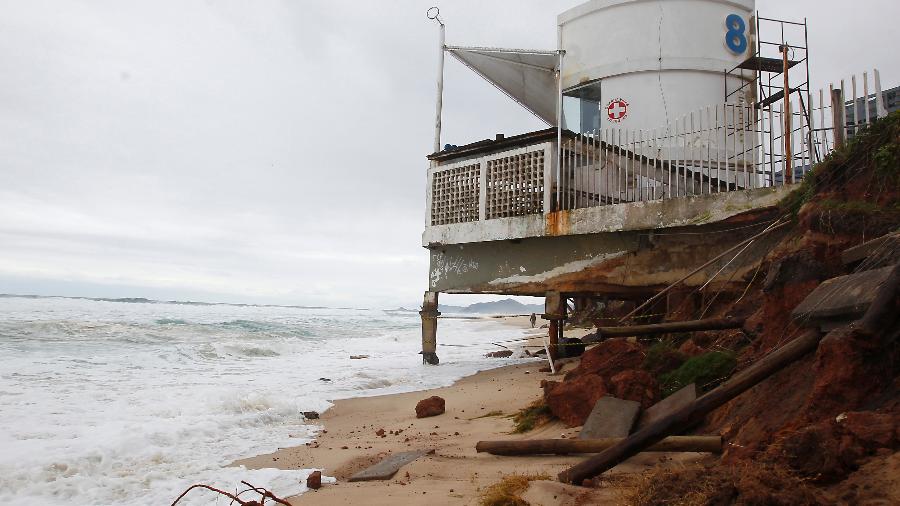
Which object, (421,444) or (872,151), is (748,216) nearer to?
(872,151)

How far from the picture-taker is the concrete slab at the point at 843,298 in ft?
10.5

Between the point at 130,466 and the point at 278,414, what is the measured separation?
2424mm

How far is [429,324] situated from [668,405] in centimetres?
799

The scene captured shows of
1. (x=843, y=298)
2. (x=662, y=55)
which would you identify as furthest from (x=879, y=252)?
(x=662, y=55)

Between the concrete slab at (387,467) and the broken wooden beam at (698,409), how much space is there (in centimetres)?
155

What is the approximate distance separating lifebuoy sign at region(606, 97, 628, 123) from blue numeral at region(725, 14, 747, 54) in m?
2.36

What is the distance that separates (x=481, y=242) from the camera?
10.3 m

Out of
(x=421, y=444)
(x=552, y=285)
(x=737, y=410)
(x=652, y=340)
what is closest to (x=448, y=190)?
(x=552, y=285)

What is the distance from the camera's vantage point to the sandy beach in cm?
388

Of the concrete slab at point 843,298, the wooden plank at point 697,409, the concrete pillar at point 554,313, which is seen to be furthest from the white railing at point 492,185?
the wooden plank at point 697,409

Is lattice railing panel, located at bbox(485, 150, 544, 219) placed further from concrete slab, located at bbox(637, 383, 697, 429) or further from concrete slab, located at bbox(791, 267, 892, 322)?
concrete slab, located at bbox(791, 267, 892, 322)

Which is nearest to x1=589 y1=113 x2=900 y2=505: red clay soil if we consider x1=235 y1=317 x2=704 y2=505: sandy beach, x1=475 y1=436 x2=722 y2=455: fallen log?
x1=475 y1=436 x2=722 y2=455: fallen log

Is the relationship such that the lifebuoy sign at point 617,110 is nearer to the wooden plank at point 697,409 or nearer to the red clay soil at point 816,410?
the red clay soil at point 816,410

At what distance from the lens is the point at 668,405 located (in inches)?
172
